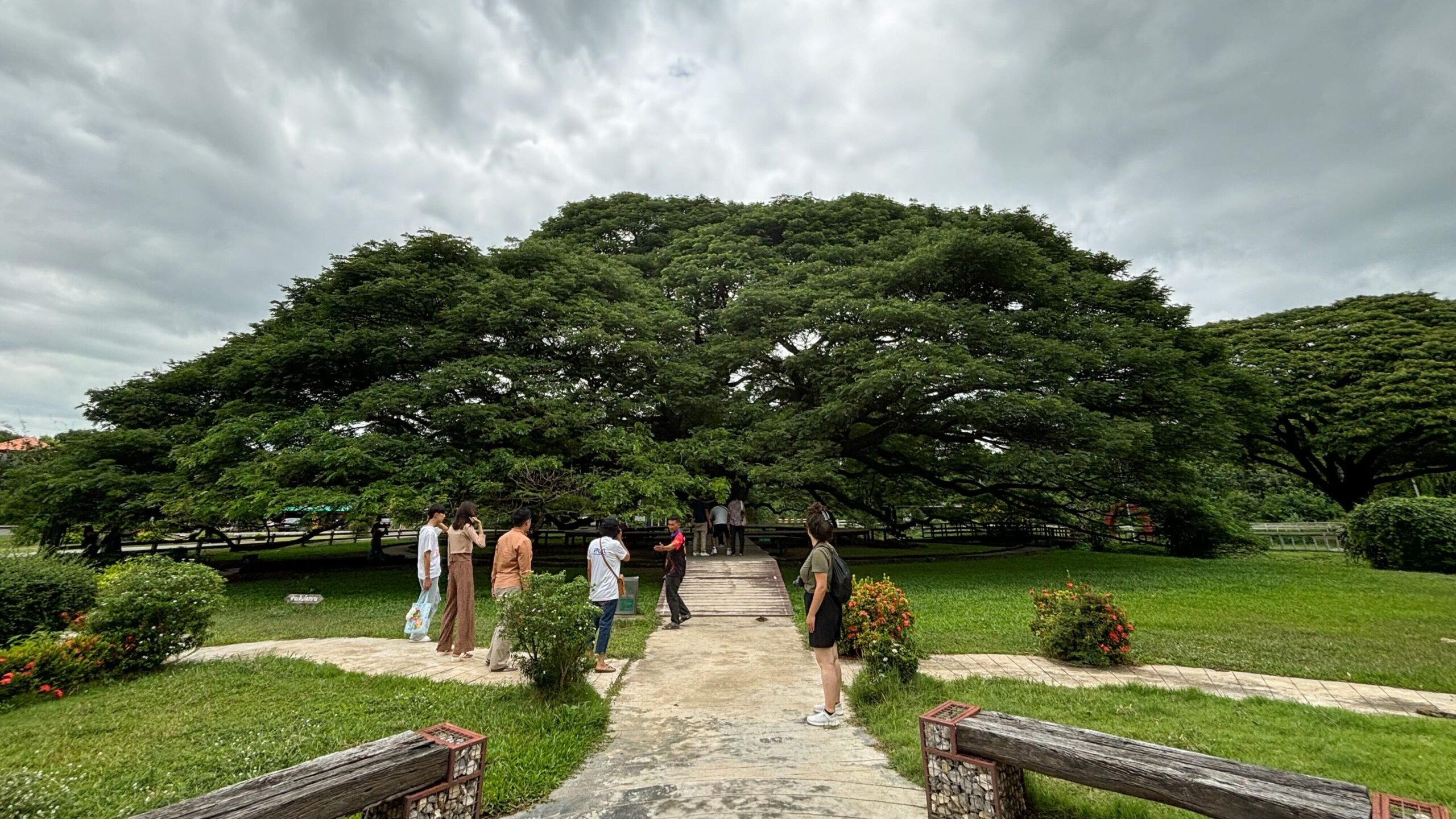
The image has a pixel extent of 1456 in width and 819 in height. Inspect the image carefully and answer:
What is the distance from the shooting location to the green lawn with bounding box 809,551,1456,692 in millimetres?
7020

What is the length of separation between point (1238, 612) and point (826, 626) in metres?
9.79

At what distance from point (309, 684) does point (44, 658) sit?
8.51 feet

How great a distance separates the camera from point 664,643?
8297 mm

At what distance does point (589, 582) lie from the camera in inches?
250

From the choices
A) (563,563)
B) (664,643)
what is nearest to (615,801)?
(664,643)

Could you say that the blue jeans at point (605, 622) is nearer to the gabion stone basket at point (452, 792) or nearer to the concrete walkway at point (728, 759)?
the concrete walkway at point (728, 759)

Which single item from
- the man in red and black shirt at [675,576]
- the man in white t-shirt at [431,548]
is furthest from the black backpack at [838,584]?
the man in white t-shirt at [431,548]

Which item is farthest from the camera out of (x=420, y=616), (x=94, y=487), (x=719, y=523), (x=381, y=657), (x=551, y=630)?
(x=719, y=523)

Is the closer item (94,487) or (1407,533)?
(94,487)

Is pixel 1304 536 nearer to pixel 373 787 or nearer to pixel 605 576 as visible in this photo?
pixel 605 576

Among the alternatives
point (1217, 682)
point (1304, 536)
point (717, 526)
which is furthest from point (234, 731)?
point (1304, 536)

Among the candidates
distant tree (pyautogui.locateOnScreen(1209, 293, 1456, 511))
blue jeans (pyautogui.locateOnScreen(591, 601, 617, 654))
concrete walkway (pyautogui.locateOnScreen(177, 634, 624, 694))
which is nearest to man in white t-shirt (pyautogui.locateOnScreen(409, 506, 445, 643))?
concrete walkway (pyautogui.locateOnScreen(177, 634, 624, 694))

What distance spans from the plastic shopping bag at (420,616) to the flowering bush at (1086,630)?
26.8 ft

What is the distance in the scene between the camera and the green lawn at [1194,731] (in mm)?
3584
